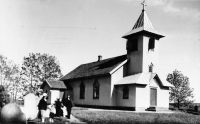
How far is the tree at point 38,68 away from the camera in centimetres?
5225

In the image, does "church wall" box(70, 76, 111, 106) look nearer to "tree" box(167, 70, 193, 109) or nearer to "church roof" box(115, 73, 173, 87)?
"church roof" box(115, 73, 173, 87)

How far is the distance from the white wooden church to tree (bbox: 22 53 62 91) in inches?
907

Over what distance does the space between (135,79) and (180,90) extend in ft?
106

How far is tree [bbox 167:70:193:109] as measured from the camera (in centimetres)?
5441

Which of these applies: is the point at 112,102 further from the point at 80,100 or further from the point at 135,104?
the point at 80,100

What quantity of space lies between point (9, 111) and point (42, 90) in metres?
29.2

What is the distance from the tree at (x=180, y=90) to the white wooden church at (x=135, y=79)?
88.7 ft

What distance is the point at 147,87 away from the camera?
2730 cm

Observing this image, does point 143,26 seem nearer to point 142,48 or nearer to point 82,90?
point 142,48

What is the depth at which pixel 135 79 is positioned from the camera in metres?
27.0

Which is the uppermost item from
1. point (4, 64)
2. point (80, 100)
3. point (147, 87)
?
point (4, 64)

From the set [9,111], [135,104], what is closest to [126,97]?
[135,104]

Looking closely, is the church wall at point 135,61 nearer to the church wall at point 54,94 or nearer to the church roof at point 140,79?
the church roof at point 140,79

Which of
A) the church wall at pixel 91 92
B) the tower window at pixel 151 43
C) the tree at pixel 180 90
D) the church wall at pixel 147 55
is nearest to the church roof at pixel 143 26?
the tower window at pixel 151 43
